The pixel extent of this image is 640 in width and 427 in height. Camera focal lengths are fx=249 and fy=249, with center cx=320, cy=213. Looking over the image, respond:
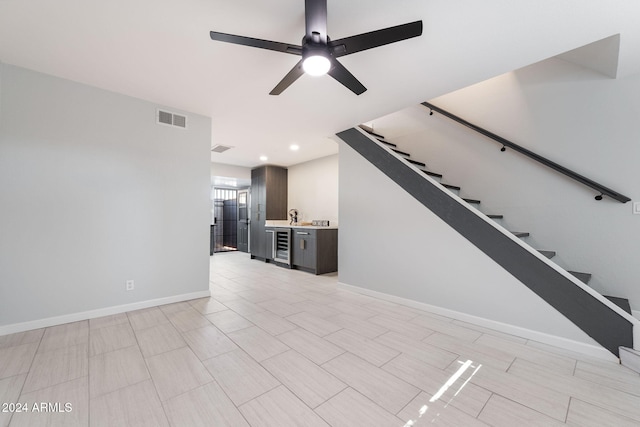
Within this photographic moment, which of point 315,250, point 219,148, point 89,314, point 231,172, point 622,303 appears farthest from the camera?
point 231,172

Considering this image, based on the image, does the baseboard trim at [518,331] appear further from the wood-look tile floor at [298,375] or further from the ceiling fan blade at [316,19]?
the ceiling fan blade at [316,19]

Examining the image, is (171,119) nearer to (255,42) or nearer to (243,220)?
(255,42)

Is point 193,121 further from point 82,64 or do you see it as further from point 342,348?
point 342,348

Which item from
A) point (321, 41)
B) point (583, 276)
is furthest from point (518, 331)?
point (321, 41)

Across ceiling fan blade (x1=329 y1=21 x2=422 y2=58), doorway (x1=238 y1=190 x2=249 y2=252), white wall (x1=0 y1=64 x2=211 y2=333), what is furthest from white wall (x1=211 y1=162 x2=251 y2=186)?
ceiling fan blade (x1=329 y1=21 x2=422 y2=58)

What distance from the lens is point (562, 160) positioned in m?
2.90

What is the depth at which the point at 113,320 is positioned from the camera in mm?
2707

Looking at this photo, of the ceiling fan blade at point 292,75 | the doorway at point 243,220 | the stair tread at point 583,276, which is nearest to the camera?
the ceiling fan blade at point 292,75

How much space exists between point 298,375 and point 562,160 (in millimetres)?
3647

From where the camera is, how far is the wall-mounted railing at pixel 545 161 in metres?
2.54

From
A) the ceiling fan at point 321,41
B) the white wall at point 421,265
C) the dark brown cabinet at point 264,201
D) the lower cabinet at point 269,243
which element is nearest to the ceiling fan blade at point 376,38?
the ceiling fan at point 321,41

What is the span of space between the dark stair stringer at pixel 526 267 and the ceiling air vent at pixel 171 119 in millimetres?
2867

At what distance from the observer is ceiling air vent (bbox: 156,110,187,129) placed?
3.23 m

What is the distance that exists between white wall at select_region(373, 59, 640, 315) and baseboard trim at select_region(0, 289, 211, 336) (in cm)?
430
